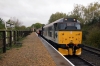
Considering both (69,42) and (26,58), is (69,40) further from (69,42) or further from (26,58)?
(26,58)

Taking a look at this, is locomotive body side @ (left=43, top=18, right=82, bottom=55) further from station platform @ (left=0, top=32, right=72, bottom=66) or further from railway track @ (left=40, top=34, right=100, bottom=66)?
station platform @ (left=0, top=32, right=72, bottom=66)

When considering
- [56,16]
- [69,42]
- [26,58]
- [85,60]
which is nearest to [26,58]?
[26,58]

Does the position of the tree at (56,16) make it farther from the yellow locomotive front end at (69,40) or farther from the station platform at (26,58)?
the station platform at (26,58)

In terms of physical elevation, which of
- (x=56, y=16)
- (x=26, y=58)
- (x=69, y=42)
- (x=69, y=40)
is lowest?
(x=26, y=58)

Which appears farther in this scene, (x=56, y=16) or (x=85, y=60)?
(x=56, y=16)

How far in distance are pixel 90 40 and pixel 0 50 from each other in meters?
19.7

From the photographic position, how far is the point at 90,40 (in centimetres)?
3112

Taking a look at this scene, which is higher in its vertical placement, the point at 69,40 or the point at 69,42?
the point at 69,40

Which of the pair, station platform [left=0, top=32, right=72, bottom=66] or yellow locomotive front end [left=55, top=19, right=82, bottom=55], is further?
yellow locomotive front end [left=55, top=19, right=82, bottom=55]

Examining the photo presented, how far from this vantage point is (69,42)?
17.3 m

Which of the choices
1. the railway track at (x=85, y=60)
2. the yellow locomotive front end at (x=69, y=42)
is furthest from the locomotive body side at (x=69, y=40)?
the railway track at (x=85, y=60)

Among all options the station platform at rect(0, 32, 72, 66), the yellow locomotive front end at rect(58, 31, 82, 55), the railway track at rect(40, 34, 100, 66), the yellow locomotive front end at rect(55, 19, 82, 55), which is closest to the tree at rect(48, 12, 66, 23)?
the railway track at rect(40, 34, 100, 66)

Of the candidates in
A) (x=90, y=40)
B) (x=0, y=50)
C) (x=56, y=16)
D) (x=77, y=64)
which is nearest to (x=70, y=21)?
(x=77, y=64)

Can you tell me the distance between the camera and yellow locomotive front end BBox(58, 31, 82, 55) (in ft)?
56.5
